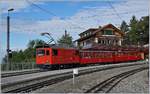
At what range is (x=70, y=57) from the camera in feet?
157

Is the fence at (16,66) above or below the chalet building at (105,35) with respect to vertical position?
below

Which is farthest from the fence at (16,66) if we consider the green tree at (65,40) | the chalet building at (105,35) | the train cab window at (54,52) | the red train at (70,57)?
the chalet building at (105,35)

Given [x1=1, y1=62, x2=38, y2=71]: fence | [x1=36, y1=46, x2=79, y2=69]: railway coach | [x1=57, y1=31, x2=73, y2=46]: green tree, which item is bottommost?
[x1=1, y1=62, x2=38, y2=71]: fence

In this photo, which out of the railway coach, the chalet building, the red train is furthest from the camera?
the chalet building

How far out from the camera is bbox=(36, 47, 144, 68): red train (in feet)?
145

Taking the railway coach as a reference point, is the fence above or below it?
below

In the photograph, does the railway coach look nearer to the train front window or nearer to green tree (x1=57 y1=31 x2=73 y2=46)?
the train front window

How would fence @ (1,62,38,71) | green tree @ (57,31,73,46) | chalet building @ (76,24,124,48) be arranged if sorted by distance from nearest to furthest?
fence @ (1,62,38,71), green tree @ (57,31,73,46), chalet building @ (76,24,124,48)

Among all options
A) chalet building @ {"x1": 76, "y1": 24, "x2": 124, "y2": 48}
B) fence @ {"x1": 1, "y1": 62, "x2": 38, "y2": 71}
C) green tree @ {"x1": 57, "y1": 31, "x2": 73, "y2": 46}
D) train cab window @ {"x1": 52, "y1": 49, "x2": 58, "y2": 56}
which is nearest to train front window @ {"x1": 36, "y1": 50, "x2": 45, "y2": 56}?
train cab window @ {"x1": 52, "y1": 49, "x2": 58, "y2": 56}

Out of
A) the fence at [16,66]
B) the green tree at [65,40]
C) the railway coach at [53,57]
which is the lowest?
the fence at [16,66]

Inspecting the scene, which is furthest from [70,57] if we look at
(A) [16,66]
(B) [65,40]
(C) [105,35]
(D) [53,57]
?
(C) [105,35]

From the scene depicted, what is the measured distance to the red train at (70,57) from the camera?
44094mm

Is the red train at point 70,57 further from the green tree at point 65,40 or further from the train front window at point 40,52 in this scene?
the green tree at point 65,40

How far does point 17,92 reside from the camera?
1855cm
